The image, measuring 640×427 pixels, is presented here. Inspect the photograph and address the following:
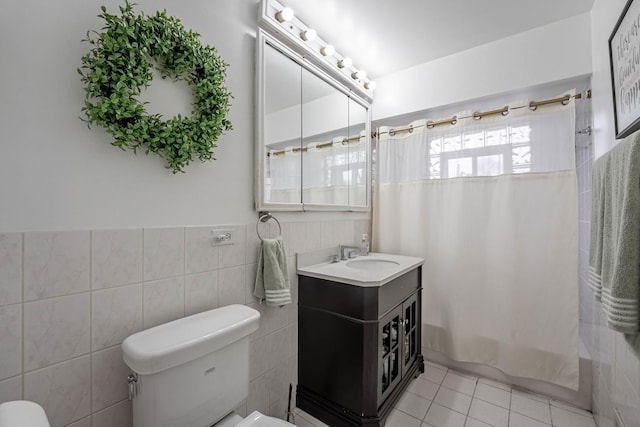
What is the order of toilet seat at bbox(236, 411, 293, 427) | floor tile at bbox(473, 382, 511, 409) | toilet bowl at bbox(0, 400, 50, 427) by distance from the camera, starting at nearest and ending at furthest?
1. toilet bowl at bbox(0, 400, 50, 427)
2. toilet seat at bbox(236, 411, 293, 427)
3. floor tile at bbox(473, 382, 511, 409)

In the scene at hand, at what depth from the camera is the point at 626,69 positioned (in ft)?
3.42

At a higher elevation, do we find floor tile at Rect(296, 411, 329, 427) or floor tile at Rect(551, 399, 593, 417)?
floor tile at Rect(551, 399, 593, 417)

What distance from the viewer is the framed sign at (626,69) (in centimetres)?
95

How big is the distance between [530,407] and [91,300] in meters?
2.34

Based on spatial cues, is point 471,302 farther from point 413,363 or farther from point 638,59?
point 638,59

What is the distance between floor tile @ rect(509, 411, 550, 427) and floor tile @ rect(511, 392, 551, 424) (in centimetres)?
3

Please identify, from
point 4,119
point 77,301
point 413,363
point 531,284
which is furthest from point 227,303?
point 531,284

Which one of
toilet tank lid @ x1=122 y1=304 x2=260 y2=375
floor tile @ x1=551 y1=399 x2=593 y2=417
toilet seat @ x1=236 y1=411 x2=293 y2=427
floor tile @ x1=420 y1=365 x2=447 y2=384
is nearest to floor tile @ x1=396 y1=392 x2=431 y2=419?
floor tile @ x1=420 y1=365 x2=447 y2=384

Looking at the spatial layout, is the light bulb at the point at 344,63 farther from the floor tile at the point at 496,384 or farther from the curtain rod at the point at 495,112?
the floor tile at the point at 496,384

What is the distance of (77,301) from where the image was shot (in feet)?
2.93

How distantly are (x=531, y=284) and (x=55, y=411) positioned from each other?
235 centimetres

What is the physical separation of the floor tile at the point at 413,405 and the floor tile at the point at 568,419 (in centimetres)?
68

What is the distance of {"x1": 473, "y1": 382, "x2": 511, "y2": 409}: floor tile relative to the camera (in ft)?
5.75

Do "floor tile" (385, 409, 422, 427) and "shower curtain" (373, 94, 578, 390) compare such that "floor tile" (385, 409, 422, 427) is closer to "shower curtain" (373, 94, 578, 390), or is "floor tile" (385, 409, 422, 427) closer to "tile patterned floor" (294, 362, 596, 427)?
"tile patterned floor" (294, 362, 596, 427)
